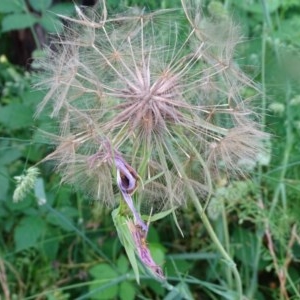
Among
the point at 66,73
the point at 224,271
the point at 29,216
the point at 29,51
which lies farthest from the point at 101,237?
the point at 29,51

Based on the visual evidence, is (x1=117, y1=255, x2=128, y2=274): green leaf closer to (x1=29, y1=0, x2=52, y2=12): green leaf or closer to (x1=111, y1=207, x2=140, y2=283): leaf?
(x1=111, y1=207, x2=140, y2=283): leaf

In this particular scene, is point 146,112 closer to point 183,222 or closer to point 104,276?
point 104,276

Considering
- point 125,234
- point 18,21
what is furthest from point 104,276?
point 18,21

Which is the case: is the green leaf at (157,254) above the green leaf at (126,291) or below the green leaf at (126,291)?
above

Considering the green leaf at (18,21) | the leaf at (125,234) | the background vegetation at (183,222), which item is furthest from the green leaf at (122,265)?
the green leaf at (18,21)

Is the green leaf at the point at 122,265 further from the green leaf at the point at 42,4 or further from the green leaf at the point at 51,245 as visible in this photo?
the green leaf at the point at 42,4

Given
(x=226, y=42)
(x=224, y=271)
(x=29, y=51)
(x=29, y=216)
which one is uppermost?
(x=226, y=42)

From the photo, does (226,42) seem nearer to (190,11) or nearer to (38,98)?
(190,11)
